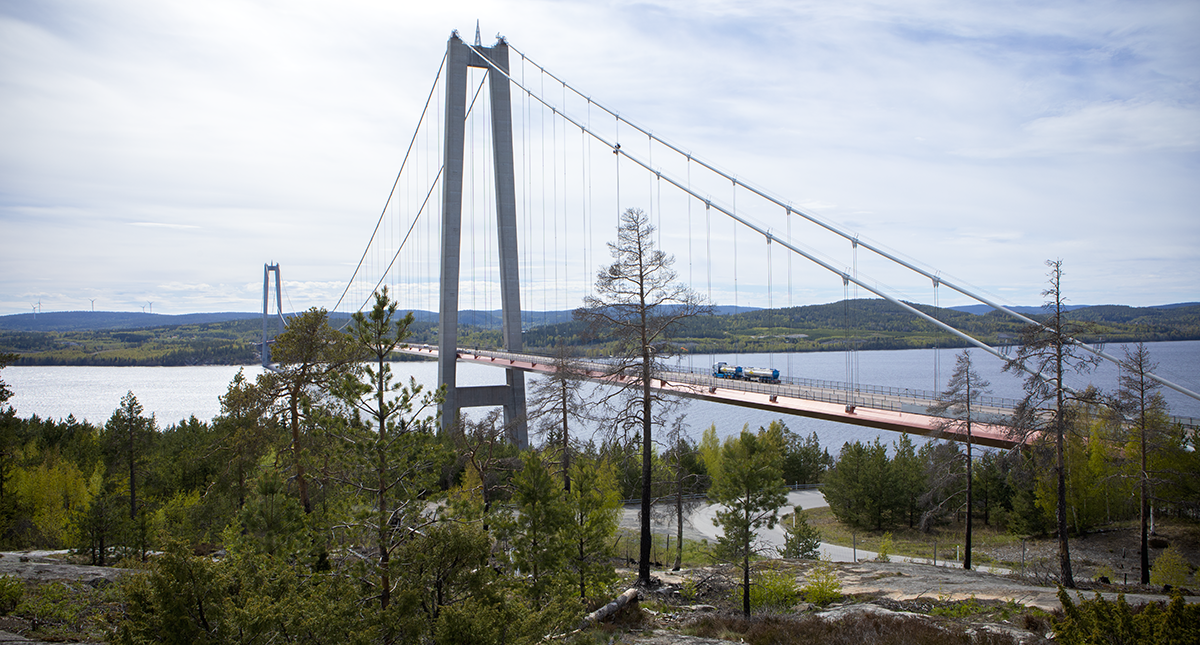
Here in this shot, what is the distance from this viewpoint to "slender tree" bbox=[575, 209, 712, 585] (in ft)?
45.6

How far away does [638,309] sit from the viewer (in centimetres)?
1405

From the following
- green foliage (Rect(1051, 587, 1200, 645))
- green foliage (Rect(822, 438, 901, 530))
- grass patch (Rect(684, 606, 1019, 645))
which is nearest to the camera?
green foliage (Rect(1051, 587, 1200, 645))

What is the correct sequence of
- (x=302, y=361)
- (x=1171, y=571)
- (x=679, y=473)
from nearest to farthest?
1. (x=302, y=361)
2. (x=1171, y=571)
3. (x=679, y=473)

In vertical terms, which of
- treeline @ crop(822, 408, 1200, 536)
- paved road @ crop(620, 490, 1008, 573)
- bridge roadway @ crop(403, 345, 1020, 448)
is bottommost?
paved road @ crop(620, 490, 1008, 573)

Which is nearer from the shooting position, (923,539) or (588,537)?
(588,537)

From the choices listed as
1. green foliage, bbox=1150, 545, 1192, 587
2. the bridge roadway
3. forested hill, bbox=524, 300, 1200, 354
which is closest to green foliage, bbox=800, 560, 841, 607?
the bridge roadway

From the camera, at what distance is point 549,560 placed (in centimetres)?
1095

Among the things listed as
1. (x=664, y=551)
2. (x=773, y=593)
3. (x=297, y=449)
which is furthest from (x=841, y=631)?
(x=664, y=551)

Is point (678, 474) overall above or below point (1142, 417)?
below

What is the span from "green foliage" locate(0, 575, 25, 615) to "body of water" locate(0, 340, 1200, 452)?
3272 cm

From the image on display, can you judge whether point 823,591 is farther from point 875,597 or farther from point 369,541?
point 369,541

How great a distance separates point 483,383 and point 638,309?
64.2 m

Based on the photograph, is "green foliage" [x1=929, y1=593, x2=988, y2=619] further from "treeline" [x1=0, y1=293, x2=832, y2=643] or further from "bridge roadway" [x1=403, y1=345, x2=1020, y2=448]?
"bridge roadway" [x1=403, y1=345, x2=1020, y2=448]

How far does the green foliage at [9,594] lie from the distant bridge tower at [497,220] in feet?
72.7
